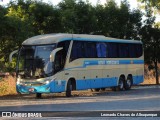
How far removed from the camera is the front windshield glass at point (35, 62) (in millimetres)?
23531

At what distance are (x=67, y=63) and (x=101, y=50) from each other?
4260 mm

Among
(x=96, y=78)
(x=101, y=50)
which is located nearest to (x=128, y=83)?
(x=96, y=78)

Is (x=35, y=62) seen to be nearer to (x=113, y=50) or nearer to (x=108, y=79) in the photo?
(x=108, y=79)

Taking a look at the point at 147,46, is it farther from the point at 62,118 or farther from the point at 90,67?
the point at 62,118

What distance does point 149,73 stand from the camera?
43.3m

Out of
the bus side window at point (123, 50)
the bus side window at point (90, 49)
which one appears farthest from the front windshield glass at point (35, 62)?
the bus side window at point (123, 50)

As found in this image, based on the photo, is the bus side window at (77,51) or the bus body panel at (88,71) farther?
the bus side window at (77,51)

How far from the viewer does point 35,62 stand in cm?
2373

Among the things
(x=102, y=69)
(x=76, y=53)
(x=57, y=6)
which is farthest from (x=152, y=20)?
(x=76, y=53)

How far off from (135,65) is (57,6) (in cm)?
709

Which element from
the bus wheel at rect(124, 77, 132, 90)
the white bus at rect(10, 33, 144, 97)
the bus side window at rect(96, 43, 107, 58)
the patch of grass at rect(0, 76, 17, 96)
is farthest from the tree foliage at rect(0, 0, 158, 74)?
the bus wheel at rect(124, 77, 132, 90)

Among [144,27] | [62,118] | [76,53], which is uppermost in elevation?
[144,27]

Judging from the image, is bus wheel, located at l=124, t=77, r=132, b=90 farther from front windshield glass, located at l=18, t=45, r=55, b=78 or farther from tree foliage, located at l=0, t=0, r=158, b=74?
front windshield glass, located at l=18, t=45, r=55, b=78

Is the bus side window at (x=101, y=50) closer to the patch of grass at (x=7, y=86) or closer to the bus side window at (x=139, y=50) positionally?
the bus side window at (x=139, y=50)
